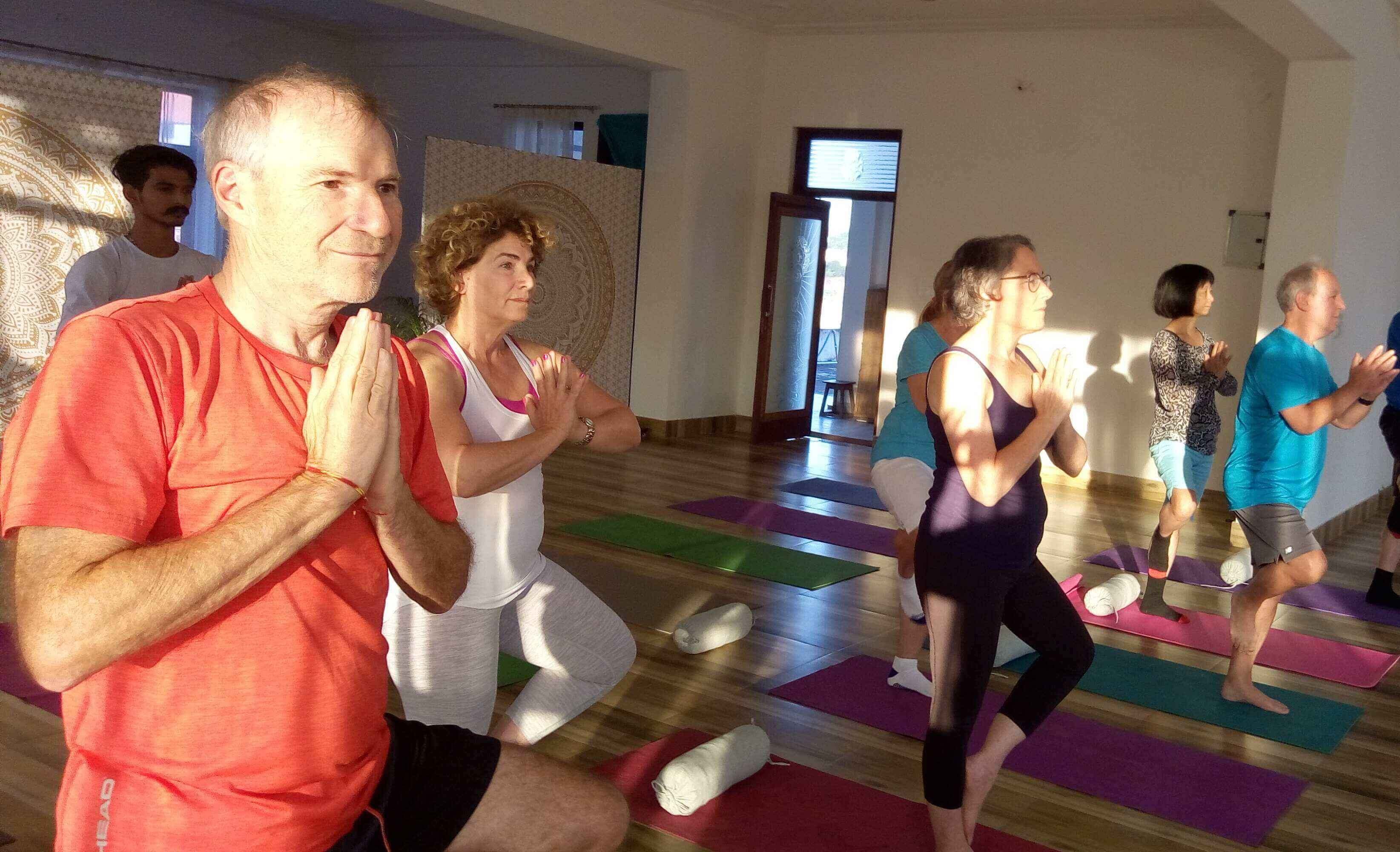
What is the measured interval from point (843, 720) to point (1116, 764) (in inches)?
29.3

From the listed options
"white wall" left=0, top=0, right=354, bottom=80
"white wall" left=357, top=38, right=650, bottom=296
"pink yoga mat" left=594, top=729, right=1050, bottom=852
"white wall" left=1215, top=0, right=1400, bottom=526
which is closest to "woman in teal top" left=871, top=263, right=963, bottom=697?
"pink yoga mat" left=594, top=729, right=1050, bottom=852

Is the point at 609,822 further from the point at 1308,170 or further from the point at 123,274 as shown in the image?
the point at 1308,170

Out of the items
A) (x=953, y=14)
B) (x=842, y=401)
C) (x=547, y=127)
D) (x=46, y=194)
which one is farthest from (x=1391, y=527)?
(x=547, y=127)

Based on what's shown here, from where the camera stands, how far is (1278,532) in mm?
3344

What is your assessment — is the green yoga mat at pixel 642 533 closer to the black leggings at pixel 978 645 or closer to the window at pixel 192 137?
the black leggings at pixel 978 645

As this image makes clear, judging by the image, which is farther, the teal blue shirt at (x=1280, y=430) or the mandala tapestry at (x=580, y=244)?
the mandala tapestry at (x=580, y=244)

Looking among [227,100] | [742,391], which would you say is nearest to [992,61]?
[742,391]

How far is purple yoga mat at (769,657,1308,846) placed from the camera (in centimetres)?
289

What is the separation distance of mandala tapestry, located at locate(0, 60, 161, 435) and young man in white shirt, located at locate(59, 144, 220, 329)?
9.03ft

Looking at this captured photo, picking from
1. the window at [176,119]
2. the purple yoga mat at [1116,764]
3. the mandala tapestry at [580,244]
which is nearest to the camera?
the purple yoga mat at [1116,764]

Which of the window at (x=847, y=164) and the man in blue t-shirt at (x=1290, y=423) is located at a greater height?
the window at (x=847, y=164)

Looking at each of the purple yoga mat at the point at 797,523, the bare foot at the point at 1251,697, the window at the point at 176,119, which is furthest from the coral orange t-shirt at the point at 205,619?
the window at the point at 176,119

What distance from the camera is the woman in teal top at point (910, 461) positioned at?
10.9 feet

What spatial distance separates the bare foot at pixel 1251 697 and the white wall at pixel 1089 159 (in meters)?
3.92
